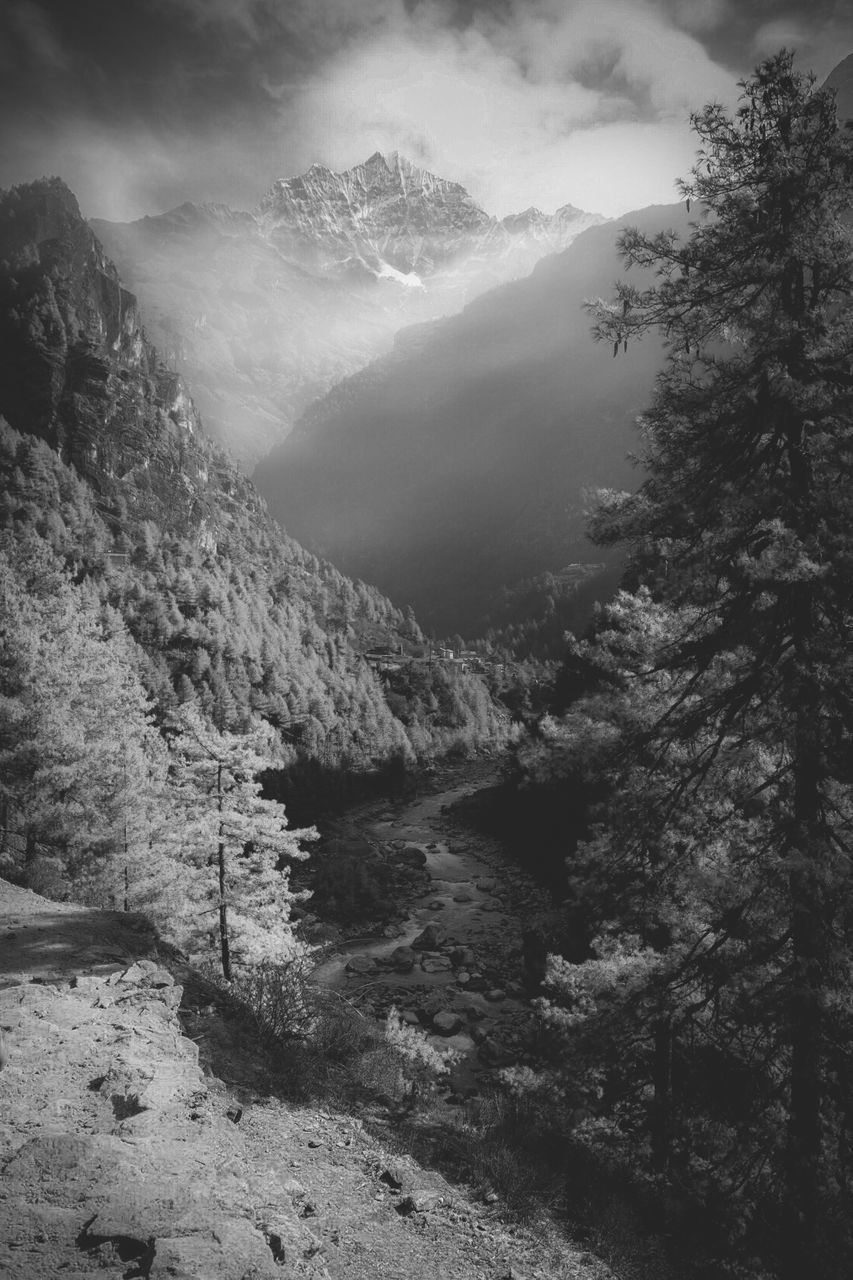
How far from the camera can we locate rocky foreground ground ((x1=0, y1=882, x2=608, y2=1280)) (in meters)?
4.38

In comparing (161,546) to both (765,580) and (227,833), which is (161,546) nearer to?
(227,833)

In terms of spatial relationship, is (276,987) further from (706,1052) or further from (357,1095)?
(706,1052)

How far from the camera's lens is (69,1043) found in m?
7.22

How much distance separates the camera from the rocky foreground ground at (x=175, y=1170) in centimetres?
438

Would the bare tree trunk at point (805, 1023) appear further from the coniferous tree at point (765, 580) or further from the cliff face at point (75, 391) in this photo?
the cliff face at point (75, 391)

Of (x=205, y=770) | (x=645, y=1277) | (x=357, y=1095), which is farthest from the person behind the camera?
(x=205, y=770)

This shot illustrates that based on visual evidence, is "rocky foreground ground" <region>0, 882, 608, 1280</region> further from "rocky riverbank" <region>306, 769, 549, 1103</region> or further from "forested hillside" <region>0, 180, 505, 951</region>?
"forested hillside" <region>0, 180, 505, 951</region>

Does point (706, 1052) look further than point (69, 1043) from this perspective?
Yes

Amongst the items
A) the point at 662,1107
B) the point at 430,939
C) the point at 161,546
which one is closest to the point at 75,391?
the point at 161,546

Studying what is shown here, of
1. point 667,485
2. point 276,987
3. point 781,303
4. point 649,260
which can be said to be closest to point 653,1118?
point 276,987

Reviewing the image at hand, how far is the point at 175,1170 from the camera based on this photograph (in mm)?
5375

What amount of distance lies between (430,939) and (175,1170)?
3446 cm

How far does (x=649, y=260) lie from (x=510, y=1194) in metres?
11.7

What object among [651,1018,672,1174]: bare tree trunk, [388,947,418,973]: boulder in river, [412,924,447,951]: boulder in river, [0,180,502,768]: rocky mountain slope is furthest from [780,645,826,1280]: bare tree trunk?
[0,180,502,768]: rocky mountain slope
